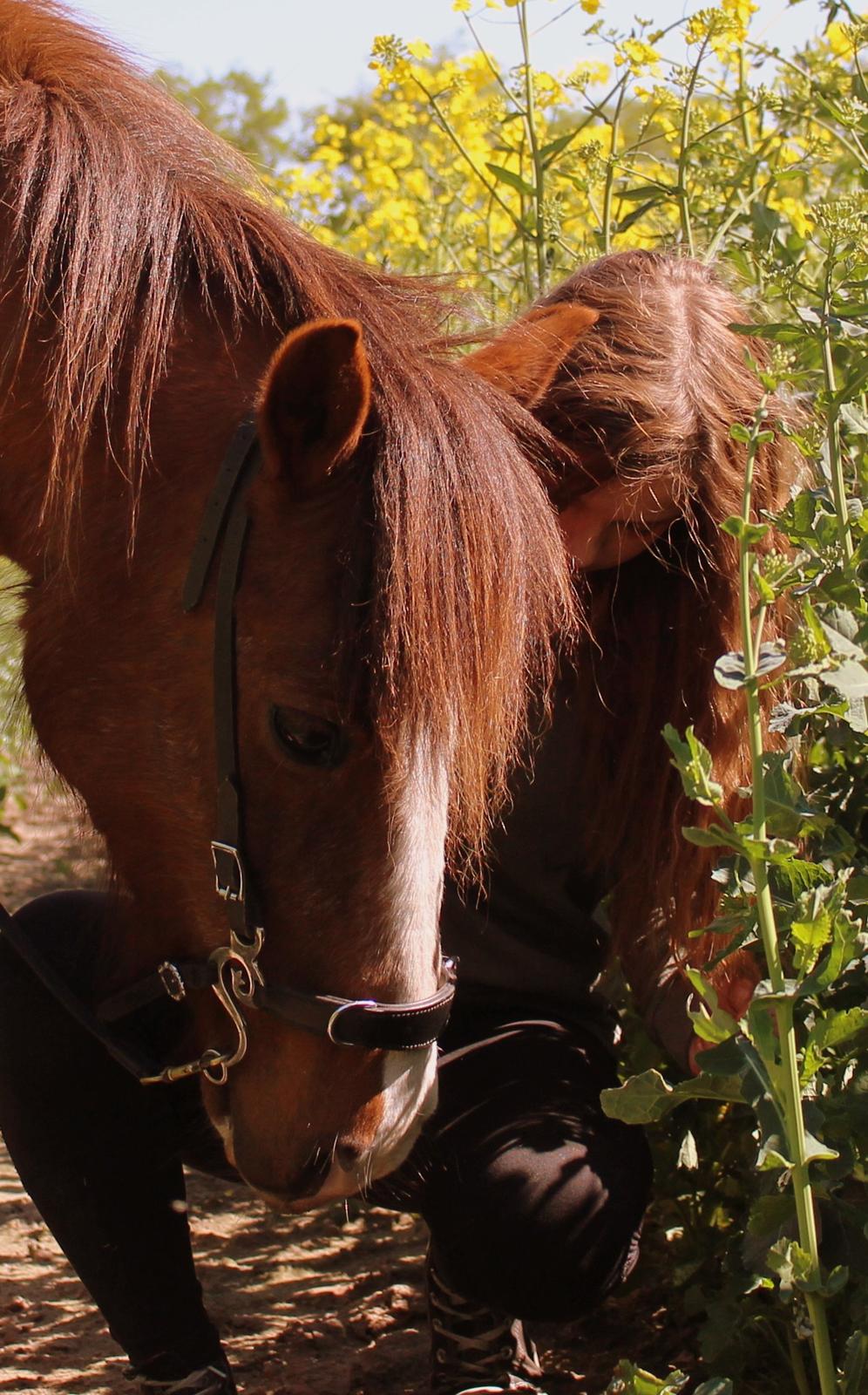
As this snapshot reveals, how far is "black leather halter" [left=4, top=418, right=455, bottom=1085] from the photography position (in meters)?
1.42

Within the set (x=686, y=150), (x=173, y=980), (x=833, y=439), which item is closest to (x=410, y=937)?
(x=173, y=980)

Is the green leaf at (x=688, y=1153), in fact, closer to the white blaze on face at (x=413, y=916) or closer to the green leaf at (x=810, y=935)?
the white blaze on face at (x=413, y=916)

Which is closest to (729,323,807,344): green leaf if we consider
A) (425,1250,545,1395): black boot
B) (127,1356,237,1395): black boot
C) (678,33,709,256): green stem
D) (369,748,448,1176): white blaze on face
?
(369,748,448,1176): white blaze on face

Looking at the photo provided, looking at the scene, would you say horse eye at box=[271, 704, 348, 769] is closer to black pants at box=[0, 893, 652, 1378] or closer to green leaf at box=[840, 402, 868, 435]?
black pants at box=[0, 893, 652, 1378]

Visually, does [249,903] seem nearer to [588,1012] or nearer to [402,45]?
[588,1012]

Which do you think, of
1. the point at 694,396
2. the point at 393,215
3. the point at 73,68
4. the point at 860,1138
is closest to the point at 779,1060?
the point at 860,1138

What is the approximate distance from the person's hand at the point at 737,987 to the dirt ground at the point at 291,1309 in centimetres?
56

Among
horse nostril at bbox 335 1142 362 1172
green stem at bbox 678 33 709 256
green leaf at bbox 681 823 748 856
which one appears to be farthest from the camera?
green stem at bbox 678 33 709 256

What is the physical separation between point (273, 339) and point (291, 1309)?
172 cm

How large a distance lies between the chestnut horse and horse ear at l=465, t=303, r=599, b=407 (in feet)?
0.10

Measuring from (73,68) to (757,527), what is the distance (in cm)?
108

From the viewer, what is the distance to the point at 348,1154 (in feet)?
4.86

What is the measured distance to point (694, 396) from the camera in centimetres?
186

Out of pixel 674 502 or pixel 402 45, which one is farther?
pixel 402 45
